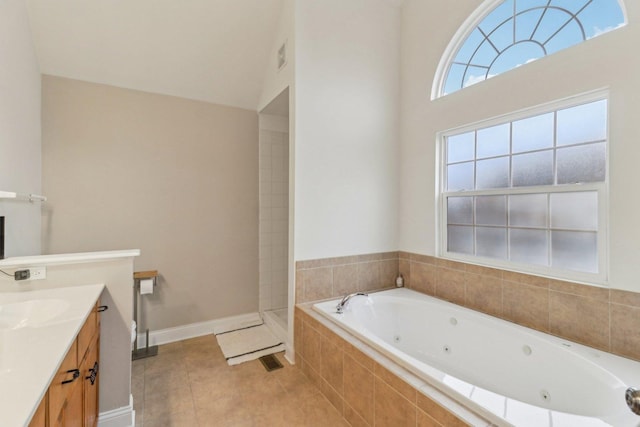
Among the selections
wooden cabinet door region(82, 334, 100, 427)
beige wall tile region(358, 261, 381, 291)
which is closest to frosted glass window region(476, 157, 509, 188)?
beige wall tile region(358, 261, 381, 291)

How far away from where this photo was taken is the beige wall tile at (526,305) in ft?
6.20

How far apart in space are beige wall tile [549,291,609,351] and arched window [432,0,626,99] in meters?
1.57

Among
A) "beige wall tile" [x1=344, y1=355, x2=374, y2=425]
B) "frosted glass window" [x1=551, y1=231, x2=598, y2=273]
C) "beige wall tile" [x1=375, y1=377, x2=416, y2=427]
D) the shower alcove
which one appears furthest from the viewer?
the shower alcove

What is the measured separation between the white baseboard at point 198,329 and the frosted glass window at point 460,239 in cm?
218

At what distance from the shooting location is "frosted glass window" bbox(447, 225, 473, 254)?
2.45 metres

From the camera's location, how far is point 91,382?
Answer: 1.41 metres

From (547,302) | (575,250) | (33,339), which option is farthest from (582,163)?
(33,339)

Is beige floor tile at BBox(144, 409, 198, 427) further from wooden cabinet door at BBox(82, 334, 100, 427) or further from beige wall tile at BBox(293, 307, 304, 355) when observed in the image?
beige wall tile at BBox(293, 307, 304, 355)

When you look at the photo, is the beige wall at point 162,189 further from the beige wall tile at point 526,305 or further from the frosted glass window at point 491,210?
the beige wall tile at point 526,305

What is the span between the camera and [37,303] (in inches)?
54.4

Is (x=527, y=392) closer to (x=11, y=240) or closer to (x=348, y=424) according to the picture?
(x=348, y=424)

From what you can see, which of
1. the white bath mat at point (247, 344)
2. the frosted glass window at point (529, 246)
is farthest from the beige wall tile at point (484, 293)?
the white bath mat at point (247, 344)

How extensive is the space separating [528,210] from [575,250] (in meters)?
0.37

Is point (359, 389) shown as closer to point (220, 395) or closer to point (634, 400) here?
point (220, 395)
